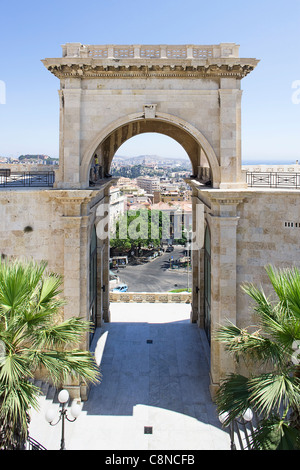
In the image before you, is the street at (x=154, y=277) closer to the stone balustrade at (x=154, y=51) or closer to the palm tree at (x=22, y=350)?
the stone balustrade at (x=154, y=51)

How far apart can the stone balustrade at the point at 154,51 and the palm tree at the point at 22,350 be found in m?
10.0

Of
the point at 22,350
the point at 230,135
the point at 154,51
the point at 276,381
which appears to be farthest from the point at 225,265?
the point at 154,51

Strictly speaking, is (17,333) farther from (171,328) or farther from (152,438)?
(171,328)

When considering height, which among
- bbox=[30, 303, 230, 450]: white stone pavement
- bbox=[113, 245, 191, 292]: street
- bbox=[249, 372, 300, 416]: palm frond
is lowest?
bbox=[113, 245, 191, 292]: street

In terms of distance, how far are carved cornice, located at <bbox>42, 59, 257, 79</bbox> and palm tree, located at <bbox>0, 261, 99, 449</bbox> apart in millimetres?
9076

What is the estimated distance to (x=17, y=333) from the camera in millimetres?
8695

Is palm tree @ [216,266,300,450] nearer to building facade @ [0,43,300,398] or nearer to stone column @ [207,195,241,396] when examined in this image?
stone column @ [207,195,241,396]

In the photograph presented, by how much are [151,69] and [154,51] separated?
0.99 m

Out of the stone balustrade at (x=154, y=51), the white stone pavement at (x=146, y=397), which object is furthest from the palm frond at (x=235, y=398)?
the stone balustrade at (x=154, y=51)

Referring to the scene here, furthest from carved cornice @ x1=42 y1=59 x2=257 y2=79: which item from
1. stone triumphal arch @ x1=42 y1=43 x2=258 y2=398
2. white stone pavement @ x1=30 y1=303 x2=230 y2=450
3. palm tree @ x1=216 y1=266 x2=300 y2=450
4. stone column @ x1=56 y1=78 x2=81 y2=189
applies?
white stone pavement @ x1=30 y1=303 x2=230 y2=450

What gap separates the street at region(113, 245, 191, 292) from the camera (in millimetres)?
61094

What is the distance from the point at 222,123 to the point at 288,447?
11.7m

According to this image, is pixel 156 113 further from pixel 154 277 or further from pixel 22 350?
pixel 154 277

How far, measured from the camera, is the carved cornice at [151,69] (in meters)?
14.9
